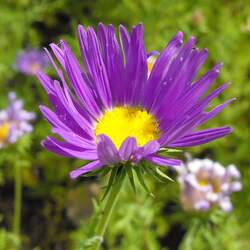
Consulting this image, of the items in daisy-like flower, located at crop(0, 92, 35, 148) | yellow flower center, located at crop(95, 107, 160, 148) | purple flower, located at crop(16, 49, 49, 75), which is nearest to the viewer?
yellow flower center, located at crop(95, 107, 160, 148)

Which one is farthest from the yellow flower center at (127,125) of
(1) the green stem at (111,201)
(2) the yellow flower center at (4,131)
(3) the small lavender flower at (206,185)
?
(2) the yellow flower center at (4,131)

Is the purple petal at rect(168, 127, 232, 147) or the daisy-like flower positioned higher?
the daisy-like flower

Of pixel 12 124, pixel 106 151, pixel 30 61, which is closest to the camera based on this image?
pixel 106 151

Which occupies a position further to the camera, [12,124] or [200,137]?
[12,124]

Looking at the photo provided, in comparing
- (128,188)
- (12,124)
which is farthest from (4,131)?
(128,188)

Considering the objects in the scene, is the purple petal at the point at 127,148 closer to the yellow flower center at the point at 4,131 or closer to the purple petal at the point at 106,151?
the purple petal at the point at 106,151

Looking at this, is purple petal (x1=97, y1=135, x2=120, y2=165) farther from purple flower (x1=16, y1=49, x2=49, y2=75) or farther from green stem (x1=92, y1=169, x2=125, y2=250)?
purple flower (x1=16, y1=49, x2=49, y2=75)

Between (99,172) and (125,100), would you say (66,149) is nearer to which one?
(99,172)

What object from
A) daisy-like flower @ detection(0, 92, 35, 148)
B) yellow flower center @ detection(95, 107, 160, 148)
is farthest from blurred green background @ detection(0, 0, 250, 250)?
yellow flower center @ detection(95, 107, 160, 148)
